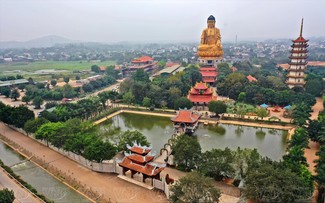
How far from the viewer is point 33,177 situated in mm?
20562

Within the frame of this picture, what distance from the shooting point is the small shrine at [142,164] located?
17828 millimetres

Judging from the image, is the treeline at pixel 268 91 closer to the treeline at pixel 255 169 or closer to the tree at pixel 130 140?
the treeline at pixel 255 169

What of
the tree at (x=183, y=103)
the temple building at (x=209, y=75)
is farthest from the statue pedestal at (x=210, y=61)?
the tree at (x=183, y=103)

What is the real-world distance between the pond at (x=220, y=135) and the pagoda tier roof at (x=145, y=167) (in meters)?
6.12

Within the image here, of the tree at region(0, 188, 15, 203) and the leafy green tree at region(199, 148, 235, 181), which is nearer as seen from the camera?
the tree at region(0, 188, 15, 203)

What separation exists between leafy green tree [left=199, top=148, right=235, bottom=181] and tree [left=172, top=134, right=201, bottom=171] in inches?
31.5

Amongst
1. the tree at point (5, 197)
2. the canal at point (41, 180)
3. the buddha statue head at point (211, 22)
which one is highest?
the buddha statue head at point (211, 22)

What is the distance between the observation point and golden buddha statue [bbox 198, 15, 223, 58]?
188ft

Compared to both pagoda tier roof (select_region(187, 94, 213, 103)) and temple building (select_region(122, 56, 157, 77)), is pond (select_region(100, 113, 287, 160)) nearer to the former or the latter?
pagoda tier roof (select_region(187, 94, 213, 103))

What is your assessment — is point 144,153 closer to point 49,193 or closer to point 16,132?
point 49,193

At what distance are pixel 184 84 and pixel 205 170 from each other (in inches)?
1029

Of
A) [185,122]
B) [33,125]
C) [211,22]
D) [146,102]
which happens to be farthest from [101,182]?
[211,22]

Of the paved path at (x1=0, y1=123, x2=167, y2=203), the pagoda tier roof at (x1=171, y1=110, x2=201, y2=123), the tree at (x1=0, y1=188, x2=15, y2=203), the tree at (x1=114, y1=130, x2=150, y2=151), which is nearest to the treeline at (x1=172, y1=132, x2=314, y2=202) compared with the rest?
the tree at (x1=114, y1=130, x2=150, y2=151)

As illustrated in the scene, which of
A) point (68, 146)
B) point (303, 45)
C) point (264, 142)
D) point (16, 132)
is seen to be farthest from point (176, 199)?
point (303, 45)
